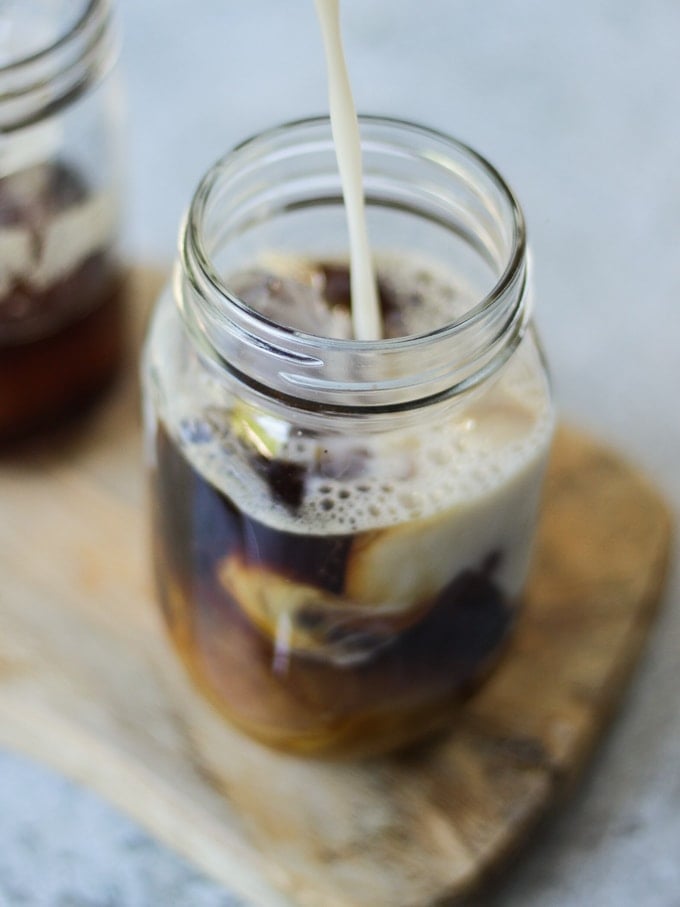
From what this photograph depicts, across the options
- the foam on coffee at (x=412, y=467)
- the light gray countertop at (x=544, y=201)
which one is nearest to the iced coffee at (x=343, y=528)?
the foam on coffee at (x=412, y=467)

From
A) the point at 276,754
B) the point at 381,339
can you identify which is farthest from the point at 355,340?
the point at 276,754

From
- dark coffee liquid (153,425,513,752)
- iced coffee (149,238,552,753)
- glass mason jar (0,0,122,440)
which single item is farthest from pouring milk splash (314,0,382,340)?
glass mason jar (0,0,122,440)

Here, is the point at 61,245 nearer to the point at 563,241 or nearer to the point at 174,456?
the point at 174,456

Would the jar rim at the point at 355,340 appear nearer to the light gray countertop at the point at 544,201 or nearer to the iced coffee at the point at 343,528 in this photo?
the iced coffee at the point at 343,528

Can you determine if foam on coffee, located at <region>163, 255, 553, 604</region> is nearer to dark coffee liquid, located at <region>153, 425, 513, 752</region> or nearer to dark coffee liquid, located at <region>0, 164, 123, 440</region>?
dark coffee liquid, located at <region>153, 425, 513, 752</region>

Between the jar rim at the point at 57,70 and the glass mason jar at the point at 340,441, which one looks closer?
the glass mason jar at the point at 340,441
